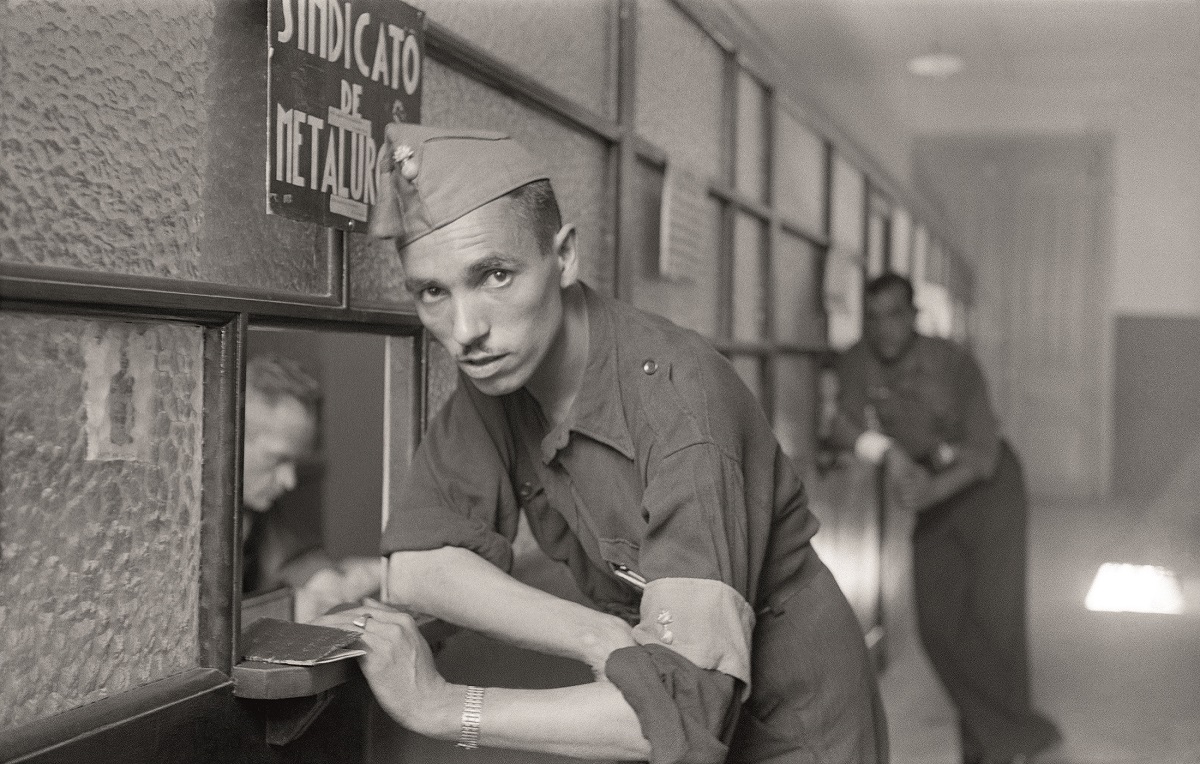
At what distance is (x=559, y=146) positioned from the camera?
1.92 meters

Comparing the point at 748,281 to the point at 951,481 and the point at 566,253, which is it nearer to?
the point at 951,481

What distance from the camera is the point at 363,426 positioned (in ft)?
7.11

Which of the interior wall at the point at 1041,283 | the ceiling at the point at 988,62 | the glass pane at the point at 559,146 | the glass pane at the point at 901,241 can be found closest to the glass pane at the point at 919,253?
the glass pane at the point at 901,241

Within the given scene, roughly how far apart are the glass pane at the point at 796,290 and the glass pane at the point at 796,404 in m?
0.09

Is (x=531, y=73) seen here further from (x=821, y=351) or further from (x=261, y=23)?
(x=821, y=351)

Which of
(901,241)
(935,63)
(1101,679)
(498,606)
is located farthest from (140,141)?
(935,63)

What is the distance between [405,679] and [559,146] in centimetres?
112

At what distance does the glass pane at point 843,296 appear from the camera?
4102 mm

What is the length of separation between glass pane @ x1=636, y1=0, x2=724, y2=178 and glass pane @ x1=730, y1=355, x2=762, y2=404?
1.78 feet

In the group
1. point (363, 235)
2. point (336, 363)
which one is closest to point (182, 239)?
point (363, 235)

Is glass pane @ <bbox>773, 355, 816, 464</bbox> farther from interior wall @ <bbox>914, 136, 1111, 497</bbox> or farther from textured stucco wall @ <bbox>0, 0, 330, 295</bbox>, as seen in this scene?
interior wall @ <bbox>914, 136, 1111, 497</bbox>

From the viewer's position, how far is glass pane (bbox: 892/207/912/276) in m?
5.55

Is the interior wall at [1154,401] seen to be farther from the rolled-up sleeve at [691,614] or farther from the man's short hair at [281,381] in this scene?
the rolled-up sleeve at [691,614]

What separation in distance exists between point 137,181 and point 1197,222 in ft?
27.0
